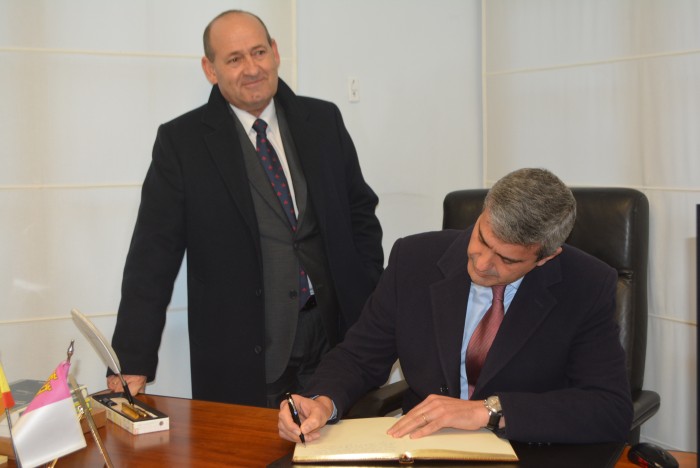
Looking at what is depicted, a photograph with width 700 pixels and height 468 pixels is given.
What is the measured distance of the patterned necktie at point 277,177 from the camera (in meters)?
2.57

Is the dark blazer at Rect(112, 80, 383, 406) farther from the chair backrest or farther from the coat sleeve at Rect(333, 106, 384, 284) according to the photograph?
the chair backrest

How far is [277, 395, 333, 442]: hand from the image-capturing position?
1.67 metres

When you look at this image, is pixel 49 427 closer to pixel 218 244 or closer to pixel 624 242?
pixel 218 244

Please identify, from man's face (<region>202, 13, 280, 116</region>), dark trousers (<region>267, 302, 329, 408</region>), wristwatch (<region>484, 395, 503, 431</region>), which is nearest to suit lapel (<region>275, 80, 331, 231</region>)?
man's face (<region>202, 13, 280, 116</region>)

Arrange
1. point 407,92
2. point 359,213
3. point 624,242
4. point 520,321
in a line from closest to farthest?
point 520,321, point 624,242, point 359,213, point 407,92

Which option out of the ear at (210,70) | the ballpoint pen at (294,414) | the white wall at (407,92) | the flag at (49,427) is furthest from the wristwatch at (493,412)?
the white wall at (407,92)

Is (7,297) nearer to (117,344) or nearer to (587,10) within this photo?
(117,344)

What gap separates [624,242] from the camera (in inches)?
89.8

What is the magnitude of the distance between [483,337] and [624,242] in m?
0.61

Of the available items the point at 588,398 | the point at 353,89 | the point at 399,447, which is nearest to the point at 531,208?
the point at 588,398

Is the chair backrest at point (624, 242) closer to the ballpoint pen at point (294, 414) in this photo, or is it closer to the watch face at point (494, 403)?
the watch face at point (494, 403)

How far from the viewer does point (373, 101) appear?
3.46 meters

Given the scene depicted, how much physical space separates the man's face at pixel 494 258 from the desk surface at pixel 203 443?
45cm

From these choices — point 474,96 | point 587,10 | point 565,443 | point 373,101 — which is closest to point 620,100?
point 587,10
